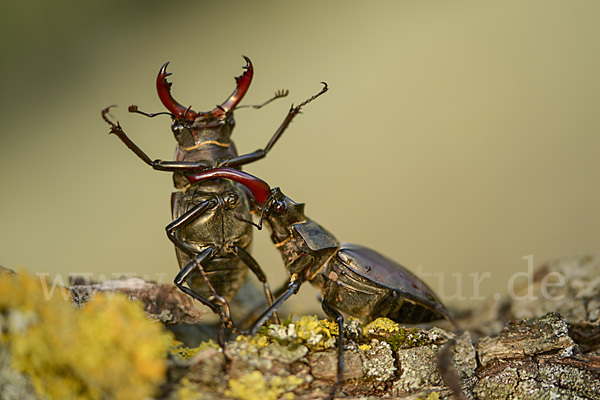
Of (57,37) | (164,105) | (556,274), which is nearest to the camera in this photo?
(164,105)

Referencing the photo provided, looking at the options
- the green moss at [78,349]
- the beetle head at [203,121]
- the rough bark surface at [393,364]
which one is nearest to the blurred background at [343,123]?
the beetle head at [203,121]

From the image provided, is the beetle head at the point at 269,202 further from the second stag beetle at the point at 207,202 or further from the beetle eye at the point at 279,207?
the second stag beetle at the point at 207,202

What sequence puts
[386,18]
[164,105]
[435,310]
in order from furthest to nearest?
[386,18], [164,105], [435,310]

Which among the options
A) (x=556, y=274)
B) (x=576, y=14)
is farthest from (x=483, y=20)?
(x=556, y=274)

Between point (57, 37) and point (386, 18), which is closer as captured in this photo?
point (57, 37)

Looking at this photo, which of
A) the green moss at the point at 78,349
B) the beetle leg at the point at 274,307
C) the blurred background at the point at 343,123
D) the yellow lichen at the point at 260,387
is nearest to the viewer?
the green moss at the point at 78,349

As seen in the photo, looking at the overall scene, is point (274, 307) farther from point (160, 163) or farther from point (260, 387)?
point (160, 163)

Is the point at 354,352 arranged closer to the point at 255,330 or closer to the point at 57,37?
the point at 255,330

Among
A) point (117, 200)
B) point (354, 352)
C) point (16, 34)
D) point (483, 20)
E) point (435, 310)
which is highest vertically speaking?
point (483, 20)

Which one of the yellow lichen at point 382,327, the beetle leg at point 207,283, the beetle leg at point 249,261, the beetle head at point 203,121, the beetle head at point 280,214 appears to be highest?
the beetle head at point 203,121
